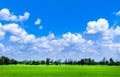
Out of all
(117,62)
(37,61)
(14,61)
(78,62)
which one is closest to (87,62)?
(78,62)

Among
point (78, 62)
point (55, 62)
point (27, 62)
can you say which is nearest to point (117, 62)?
point (78, 62)

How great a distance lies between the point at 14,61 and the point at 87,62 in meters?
37.9

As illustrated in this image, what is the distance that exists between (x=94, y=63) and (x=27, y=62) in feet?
119

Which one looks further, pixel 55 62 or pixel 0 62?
pixel 55 62

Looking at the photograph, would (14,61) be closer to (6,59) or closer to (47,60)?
(6,59)

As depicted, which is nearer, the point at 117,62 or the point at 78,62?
the point at 117,62

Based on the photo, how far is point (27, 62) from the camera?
537ft

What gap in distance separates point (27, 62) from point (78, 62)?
2767 centimetres

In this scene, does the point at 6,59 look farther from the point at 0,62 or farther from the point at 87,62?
the point at 87,62

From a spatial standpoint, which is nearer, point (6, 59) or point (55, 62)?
point (6, 59)

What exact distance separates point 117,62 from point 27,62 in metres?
48.2

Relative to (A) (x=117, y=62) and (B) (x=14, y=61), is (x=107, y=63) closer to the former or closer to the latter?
(A) (x=117, y=62)

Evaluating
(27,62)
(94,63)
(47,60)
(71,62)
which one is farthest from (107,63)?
(27,62)

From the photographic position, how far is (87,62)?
158 m
